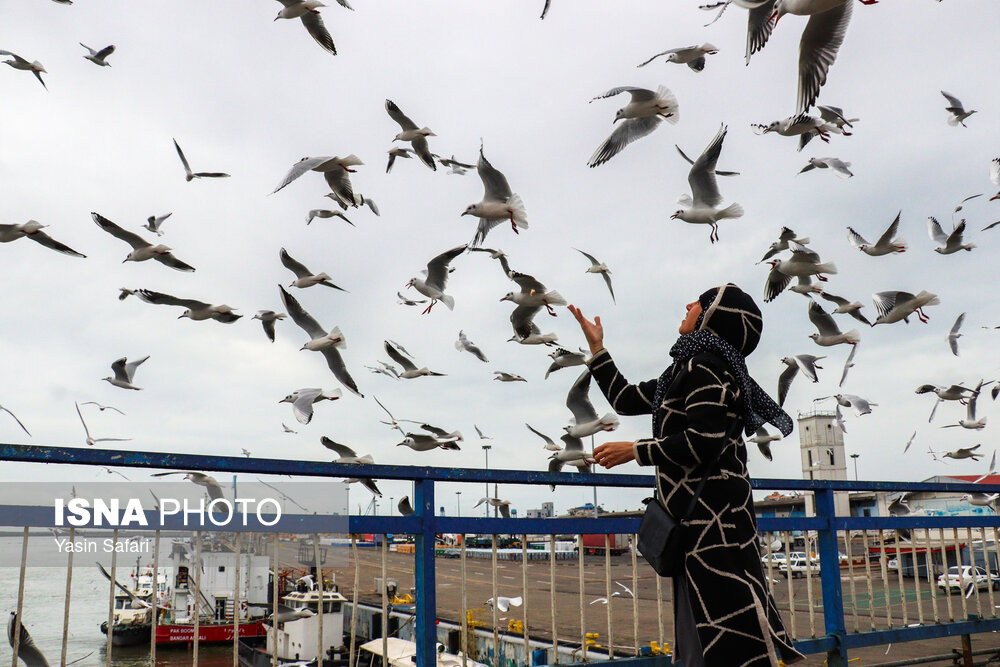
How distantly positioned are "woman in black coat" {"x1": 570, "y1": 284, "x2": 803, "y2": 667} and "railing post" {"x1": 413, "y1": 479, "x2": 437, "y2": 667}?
795mm

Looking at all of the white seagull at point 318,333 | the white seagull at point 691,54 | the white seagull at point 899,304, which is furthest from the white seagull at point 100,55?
the white seagull at point 899,304

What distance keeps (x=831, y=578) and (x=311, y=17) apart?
5471 millimetres

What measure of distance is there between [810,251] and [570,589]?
31.3 metres

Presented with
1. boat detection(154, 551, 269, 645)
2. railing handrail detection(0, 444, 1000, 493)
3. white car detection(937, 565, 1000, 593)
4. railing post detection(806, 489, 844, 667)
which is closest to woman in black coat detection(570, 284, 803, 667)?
railing handrail detection(0, 444, 1000, 493)

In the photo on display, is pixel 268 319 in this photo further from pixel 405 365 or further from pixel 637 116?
pixel 637 116

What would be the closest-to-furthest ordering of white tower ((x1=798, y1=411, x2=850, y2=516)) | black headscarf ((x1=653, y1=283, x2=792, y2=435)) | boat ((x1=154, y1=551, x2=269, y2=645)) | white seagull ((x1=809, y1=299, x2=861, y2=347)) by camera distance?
black headscarf ((x1=653, y1=283, x2=792, y2=435)) → boat ((x1=154, y1=551, x2=269, y2=645)) → white seagull ((x1=809, y1=299, x2=861, y2=347)) → white tower ((x1=798, y1=411, x2=850, y2=516))

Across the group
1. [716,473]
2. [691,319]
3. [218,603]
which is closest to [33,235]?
[691,319]

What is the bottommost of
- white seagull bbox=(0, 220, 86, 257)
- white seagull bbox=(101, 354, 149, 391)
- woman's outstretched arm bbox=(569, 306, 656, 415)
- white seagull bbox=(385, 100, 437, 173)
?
woman's outstretched arm bbox=(569, 306, 656, 415)

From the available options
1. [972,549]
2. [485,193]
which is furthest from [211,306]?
[972,549]

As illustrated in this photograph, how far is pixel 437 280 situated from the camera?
7.79 m

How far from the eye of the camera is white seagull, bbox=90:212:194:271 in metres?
7.26

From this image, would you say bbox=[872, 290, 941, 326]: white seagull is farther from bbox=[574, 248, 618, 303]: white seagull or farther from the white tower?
the white tower

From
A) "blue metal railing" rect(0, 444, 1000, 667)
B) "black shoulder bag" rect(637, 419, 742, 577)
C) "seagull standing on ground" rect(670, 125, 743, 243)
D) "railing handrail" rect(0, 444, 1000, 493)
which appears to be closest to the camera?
"railing handrail" rect(0, 444, 1000, 493)

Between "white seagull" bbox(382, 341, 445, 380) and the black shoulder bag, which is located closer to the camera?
the black shoulder bag
